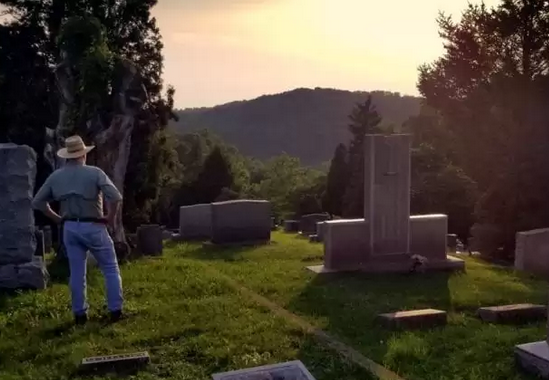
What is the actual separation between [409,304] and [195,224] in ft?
34.2

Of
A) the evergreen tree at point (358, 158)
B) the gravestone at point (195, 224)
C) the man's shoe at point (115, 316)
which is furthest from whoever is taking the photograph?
the evergreen tree at point (358, 158)

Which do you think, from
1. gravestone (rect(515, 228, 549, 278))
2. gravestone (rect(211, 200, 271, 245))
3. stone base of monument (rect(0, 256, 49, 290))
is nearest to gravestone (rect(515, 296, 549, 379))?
stone base of monument (rect(0, 256, 49, 290))

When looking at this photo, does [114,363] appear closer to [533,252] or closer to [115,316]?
[115,316]

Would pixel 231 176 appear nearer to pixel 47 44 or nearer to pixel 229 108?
pixel 47 44

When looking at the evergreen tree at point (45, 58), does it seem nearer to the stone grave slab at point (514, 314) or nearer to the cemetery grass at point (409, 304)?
the cemetery grass at point (409, 304)

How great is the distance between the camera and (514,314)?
6.95 m

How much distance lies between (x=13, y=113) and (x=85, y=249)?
1861cm

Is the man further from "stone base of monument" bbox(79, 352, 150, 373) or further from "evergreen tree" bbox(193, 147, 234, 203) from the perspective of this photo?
"evergreen tree" bbox(193, 147, 234, 203)

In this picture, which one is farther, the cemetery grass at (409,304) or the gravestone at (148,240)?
the gravestone at (148,240)

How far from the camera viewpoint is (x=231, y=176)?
37812 mm

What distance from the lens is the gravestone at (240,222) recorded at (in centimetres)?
1477

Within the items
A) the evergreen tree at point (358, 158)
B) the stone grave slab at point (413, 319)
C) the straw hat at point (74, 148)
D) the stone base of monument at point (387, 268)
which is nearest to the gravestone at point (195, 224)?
the stone base of monument at point (387, 268)

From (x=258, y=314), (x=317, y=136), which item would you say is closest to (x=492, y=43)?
Result: (x=258, y=314)

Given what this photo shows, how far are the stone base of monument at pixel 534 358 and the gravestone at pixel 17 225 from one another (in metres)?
5.99
